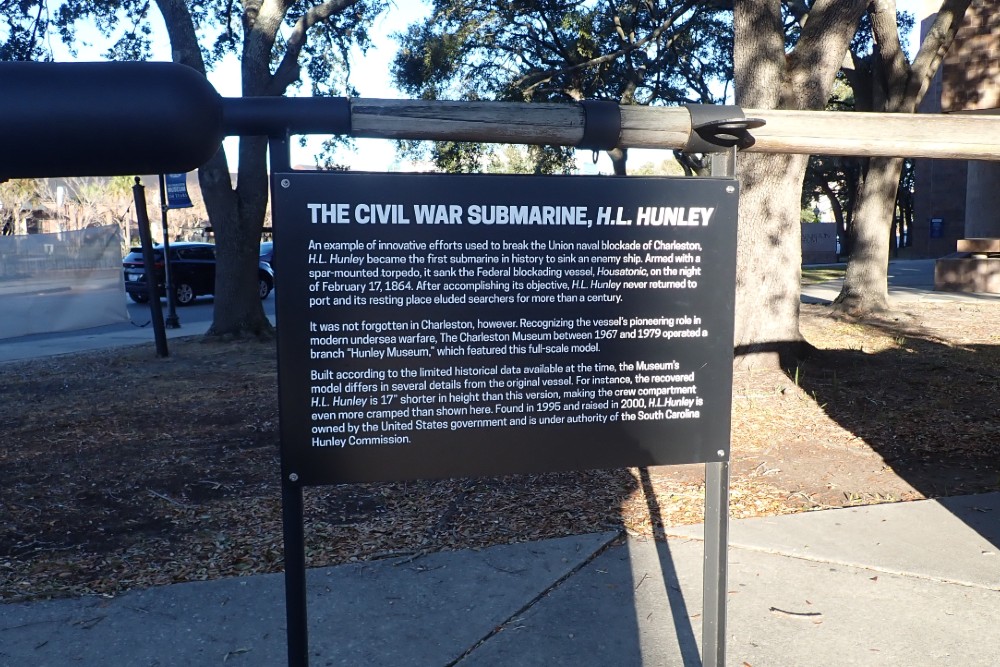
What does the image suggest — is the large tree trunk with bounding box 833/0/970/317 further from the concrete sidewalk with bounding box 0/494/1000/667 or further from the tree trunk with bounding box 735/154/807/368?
the concrete sidewalk with bounding box 0/494/1000/667

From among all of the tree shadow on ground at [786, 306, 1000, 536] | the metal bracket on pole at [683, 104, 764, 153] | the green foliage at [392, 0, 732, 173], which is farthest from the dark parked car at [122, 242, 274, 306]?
the metal bracket on pole at [683, 104, 764, 153]

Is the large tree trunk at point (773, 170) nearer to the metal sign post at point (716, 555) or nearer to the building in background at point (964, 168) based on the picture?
the building in background at point (964, 168)

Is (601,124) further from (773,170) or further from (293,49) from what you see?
(293,49)

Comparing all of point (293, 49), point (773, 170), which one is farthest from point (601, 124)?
point (293, 49)

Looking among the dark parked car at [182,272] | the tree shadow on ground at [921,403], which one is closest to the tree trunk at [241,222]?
the tree shadow on ground at [921,403]

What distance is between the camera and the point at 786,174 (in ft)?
25.7

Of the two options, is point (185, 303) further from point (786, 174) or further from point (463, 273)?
point (463, 273)

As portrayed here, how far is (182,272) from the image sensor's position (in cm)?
2364

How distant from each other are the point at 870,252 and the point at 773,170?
6.92 m

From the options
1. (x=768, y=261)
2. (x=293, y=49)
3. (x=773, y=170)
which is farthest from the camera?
(x=293, y=49)

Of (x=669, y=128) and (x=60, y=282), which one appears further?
(x=60, y=282)

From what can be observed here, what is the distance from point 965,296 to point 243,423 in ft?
48.0

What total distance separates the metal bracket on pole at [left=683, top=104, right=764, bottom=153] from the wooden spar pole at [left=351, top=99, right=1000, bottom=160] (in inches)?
1.7

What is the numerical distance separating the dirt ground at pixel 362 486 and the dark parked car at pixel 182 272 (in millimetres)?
14573
